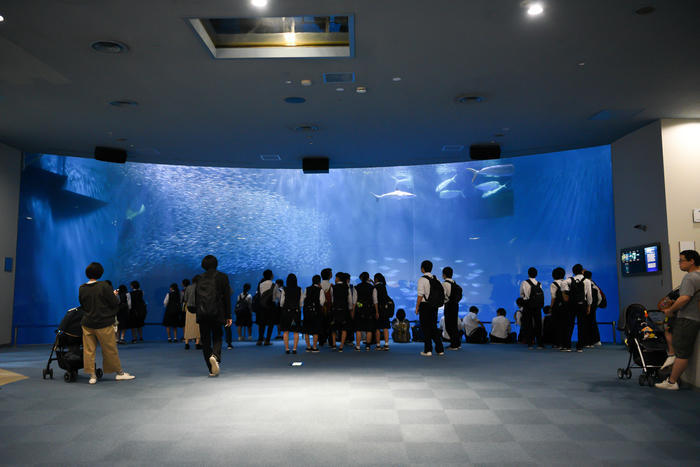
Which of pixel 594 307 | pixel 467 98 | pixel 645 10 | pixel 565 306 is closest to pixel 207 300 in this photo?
pixel 467 98

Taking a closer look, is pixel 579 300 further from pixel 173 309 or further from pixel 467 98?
pixel 173 309

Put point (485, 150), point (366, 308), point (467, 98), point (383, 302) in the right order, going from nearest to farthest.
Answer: point (467, 98)
point (366, 308)
point (383, 302)
point (485, 150)

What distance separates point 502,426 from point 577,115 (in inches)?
272

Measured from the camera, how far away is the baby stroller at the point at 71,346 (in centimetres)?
647

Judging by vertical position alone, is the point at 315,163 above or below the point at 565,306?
above

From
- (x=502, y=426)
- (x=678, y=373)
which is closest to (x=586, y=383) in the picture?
(x=678, y=373)

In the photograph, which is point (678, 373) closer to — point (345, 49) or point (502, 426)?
point (502, 426)

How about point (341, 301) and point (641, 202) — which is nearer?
point (341, 301)

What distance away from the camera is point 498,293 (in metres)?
15.8

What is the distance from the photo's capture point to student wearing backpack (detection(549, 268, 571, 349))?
9508 mm

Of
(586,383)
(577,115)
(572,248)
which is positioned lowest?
(586,383)

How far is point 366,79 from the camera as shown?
7.38m

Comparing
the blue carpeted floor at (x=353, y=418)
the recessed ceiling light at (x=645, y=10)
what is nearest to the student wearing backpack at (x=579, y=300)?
the blue carpeted floor at (x=353, y=418)

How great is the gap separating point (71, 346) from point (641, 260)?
984 centimetres
